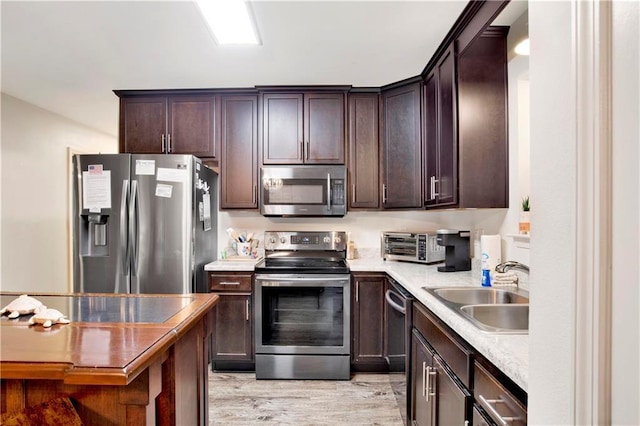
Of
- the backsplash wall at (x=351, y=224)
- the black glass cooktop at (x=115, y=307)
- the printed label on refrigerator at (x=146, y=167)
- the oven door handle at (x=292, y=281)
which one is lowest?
the oven door handle at (x=292, y=281)

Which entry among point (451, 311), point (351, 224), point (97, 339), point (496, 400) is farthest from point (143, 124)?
point (496, 400)

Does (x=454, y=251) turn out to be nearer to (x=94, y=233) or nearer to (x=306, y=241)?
(x=306, y=241)

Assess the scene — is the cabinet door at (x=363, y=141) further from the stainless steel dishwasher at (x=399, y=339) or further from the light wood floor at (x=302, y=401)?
the light wood floor at (x=302, y=401)

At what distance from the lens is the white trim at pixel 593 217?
15.6 inches

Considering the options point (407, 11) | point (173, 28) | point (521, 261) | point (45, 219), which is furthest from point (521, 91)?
point (45, 219)

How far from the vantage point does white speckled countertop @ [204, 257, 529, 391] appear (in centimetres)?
83

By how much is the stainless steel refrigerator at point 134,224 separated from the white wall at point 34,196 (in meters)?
1.30

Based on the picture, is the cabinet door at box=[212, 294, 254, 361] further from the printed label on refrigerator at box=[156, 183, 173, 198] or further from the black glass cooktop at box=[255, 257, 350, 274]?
the printed label on refrigerator at box=[156, 183, 173, 198]

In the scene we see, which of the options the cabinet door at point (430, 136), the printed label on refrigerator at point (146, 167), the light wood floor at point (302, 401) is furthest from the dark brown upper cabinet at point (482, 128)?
the printed label on refrigerator at point (146, 167)

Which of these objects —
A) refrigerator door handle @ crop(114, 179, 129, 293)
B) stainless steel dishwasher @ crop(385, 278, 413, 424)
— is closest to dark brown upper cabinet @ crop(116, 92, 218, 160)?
refrigerator door handle @ crop(114, 179, 129, 293)

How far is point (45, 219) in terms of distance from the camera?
11.3ft

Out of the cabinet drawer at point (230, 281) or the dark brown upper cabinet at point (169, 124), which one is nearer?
the cabinet drawer at point (230, 281)

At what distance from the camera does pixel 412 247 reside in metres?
2.59

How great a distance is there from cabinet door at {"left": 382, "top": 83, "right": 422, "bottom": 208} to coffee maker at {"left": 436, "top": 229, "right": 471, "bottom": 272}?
0.44 m
